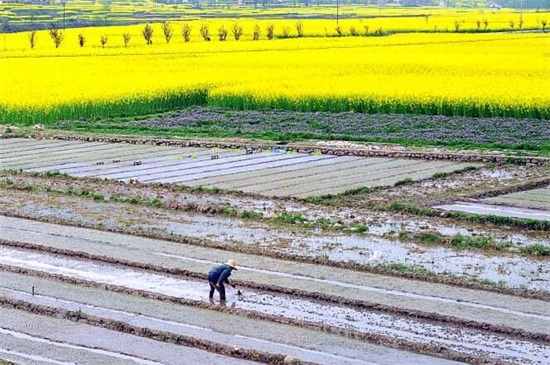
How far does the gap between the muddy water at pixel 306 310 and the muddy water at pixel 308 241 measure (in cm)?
159

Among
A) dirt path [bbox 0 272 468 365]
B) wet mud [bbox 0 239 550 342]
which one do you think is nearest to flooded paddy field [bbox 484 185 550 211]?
wet mud [bbox 0 239 550 342]

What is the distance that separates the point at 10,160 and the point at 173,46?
90.3 ft

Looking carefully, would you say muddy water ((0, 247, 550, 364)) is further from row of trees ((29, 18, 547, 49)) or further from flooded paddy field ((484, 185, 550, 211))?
row of trees ((29, 18, 547, 49))

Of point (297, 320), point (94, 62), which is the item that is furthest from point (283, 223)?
point (94, 62)

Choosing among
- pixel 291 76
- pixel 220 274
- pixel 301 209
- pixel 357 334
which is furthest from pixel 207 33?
pixel 357 334

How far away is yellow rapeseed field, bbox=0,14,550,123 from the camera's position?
26.1m

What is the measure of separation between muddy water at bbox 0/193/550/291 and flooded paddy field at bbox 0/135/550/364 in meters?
0.03

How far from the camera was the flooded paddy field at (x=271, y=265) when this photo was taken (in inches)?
383

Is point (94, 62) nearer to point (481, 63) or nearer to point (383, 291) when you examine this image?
point (481, 63)

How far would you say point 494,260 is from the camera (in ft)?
41.5

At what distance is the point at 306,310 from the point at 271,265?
6.23 feet

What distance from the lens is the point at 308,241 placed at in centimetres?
1373

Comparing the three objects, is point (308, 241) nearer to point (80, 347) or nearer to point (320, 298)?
point (320, 298)

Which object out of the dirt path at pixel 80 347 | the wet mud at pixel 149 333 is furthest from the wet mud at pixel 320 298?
the dirt path at pixel 80 347
